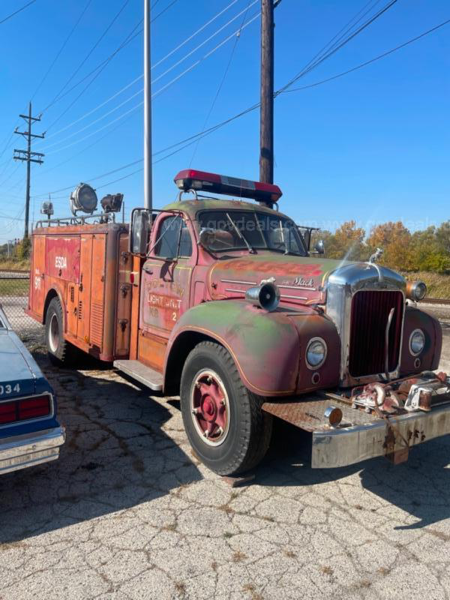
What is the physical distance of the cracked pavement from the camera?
2430 millimetres

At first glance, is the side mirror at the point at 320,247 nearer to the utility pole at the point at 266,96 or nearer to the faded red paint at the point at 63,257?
the faded red paint at the point at 63,257

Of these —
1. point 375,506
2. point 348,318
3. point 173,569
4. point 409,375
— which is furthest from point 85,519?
point 409,375

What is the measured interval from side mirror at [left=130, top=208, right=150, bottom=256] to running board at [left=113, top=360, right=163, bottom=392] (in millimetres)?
1187

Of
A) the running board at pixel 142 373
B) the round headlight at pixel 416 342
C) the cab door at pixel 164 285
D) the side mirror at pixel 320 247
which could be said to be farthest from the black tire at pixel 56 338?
the round headlight at pixel 416 342

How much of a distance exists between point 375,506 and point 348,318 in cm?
130

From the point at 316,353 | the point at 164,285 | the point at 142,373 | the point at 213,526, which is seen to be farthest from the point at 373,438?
the point at 164,285

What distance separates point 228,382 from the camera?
3.39 m

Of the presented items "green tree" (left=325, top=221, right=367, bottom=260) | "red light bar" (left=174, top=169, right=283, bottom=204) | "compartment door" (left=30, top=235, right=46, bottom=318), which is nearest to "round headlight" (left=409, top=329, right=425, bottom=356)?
"green tree" (left=325, top=221, right=367, bottom=260)

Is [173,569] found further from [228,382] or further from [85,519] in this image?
[228,382]

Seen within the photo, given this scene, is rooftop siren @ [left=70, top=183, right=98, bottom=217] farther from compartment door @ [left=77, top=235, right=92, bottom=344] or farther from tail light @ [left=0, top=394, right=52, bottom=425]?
tail light @ [left=0, top=394, right=52, bottom=425]

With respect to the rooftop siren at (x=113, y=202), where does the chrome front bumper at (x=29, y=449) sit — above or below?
below

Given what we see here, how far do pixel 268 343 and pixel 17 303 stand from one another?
41.4ft

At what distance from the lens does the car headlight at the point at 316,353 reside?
3223 millimetres

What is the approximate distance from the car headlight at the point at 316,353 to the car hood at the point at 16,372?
1760mm
